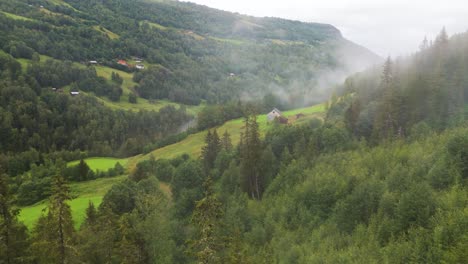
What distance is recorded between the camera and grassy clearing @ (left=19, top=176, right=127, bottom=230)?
74069 mm

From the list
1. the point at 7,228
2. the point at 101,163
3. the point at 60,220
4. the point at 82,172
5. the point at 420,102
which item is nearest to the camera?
the point at 60,220

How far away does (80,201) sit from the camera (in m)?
85.4

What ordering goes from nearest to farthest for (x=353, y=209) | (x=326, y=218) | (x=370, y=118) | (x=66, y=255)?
(x=66, y=255) < (x=353, y=209) < (x=326, y=218) < (x=370, y=118)

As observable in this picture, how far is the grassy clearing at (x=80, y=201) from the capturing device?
74069 mm

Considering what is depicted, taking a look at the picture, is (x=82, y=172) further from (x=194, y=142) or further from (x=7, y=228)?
(x=7, y=228)

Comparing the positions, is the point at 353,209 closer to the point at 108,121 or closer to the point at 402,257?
the point at 402,257

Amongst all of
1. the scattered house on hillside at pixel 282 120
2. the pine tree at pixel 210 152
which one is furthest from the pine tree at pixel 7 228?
the scattered house on hillside at pixel 282 120

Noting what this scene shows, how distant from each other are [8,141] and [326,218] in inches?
5113

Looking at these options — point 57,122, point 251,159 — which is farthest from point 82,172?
point 251,159

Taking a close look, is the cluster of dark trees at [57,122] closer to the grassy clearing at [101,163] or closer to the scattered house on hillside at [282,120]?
the grassy clearing at [101,163]

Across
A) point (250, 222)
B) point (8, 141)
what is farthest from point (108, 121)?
point (250, 222)

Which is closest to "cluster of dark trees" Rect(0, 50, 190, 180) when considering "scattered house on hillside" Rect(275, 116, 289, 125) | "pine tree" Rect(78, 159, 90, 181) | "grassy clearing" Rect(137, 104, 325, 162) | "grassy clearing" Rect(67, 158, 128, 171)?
"grassy clearing" Rect(67, 158, 128, 171)

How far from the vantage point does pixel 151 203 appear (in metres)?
62.4

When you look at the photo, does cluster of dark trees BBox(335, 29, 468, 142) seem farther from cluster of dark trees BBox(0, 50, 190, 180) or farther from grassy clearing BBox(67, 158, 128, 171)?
cluster of dark trees BBox(0, 50, 190, 180)
